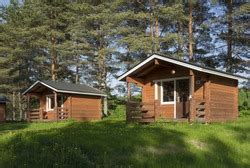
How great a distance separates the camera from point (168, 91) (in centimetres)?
2666

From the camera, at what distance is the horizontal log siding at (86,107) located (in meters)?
38.3

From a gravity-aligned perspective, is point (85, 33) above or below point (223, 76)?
above

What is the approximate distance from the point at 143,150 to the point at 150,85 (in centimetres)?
1364

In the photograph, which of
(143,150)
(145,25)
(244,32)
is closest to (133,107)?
(143,150)

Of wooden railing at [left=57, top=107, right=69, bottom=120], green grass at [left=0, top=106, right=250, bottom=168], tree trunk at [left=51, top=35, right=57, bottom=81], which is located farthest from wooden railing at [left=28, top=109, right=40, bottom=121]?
green grass at [left=0, top=106, right=250, bottom=168]

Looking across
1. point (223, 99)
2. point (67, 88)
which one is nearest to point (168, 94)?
point (223, 99)

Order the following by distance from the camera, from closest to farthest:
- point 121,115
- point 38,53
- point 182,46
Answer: point 182,46 → point 121,115 → point 38,53

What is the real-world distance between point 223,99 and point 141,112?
4.80 metres

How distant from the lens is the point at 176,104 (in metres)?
26.1

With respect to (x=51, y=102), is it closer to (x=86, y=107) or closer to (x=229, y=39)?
(x=86, y=107)

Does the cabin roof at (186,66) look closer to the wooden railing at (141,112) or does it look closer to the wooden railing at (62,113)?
the wooden railing at (141,112)

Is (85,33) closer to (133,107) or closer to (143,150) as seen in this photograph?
(133,107)

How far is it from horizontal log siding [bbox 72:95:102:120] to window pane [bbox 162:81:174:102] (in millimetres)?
13050

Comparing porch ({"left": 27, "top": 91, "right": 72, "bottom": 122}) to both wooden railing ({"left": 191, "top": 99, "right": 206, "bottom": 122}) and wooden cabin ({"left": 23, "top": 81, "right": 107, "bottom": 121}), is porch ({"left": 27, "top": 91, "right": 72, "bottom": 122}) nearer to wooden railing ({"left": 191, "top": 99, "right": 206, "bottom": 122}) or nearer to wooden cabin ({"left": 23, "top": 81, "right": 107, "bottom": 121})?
wooden cabin ({"left": 23, "top": 81, "right": 107, "bottom": 121})
